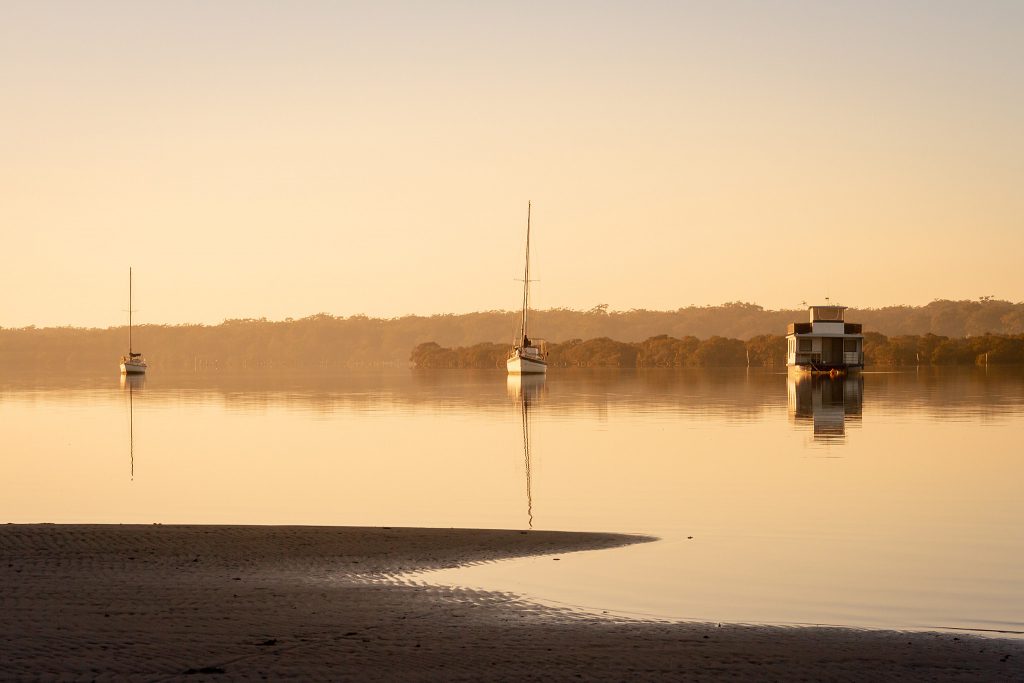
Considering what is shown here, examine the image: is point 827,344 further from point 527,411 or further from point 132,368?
point 132,368

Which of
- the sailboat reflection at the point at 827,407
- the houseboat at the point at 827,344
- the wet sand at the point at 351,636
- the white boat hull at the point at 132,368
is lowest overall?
the white boat hull at the point at 132,368

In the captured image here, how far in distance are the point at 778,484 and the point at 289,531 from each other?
12709 mm

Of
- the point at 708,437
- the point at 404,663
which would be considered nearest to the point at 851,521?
the point at 404,663

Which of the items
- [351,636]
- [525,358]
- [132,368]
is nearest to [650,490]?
[351,636]

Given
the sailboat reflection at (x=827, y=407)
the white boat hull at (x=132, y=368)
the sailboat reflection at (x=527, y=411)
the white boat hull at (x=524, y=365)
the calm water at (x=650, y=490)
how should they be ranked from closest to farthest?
the calm water at (x=650, y=490)
the sailboat reflection at (x=527, y=411)
the sailboat reflection at (x=827, y=407)
the white boat hull at (x=524, y=365)
the white boat hull at (x=132, y=368)

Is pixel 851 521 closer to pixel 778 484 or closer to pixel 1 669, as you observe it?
pixel 778 484

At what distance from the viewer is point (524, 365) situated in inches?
4641

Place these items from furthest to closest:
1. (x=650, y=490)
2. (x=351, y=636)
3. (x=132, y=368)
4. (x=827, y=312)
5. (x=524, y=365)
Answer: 1. (x=132, y=368)
2. (x=827, y=312)
3. (x=524, y=365)
4. (x=650, y=490)
5. (x=351, y=636)

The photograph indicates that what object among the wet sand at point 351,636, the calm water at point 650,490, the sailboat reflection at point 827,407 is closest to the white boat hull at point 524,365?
the sailboat reflection at point 827,407

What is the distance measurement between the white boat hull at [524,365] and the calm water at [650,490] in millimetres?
60725

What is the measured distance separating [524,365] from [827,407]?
60.8 meters

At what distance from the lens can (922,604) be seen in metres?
13.8

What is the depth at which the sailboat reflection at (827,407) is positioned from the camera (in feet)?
143

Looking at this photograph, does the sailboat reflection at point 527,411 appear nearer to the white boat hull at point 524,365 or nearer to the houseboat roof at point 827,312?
the white boat hull at point 524,365
